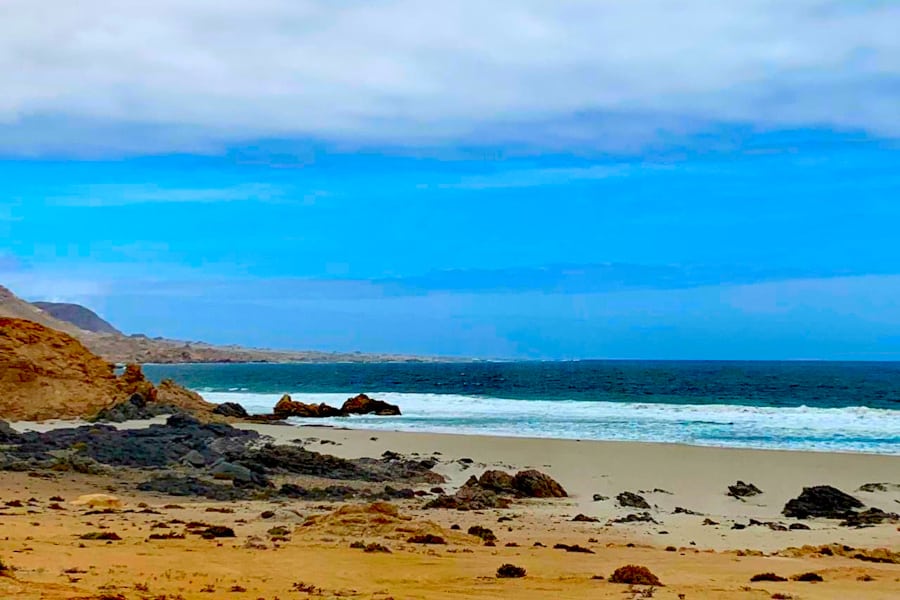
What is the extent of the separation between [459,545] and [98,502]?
20.7 feet

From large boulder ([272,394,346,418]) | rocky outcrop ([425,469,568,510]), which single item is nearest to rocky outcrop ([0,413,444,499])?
rocky outcrop ([425,469,568,510])

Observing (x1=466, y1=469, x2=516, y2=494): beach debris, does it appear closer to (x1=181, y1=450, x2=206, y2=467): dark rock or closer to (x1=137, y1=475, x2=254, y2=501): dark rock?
(x1=137, y1=475, x2=254, y2=501): dark rock

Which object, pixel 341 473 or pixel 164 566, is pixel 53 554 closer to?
pixel 164 566

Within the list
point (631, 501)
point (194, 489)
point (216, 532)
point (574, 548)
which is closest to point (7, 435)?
point (194, 489)

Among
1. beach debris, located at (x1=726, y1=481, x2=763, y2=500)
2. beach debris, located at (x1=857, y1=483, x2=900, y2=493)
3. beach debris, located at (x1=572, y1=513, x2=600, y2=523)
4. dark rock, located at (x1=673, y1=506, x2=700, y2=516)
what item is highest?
beach debris, located at (x1=857, y1=483, x2=900, y2=493)

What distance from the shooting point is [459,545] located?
36.6 ft

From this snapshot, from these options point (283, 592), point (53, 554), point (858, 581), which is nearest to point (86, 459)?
point (53, 554)

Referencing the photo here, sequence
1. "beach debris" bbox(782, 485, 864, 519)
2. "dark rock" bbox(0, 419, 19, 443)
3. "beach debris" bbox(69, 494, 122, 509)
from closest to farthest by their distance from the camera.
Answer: "beach debris" bbox(69, 494, 122, 509)
"beach debris" bbox(782, 485, 864, 519)
"dark rock" bbox(0, 419, 19, 443)

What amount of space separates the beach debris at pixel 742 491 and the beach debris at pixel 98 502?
11.7 metres

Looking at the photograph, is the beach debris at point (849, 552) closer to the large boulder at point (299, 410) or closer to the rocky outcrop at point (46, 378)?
the rocky outcrop at point (46, 378)

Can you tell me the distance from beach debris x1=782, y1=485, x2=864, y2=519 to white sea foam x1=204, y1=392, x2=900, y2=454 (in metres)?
11.7

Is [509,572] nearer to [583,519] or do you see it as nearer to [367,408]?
[583,519]

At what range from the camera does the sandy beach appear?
8242 mm

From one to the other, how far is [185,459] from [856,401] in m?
47.9
